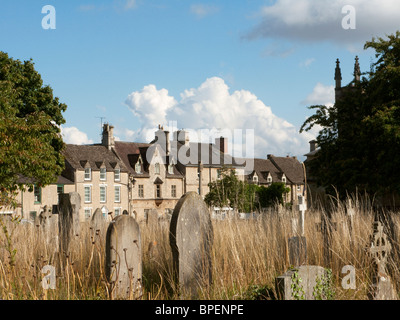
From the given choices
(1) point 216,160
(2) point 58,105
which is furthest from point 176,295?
(1) point 216,160

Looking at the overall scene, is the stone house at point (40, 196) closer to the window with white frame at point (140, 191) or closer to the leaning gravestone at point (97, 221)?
the window with white frame at point (140, 191)

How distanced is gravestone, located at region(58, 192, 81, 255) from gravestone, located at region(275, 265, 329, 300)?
5373mm

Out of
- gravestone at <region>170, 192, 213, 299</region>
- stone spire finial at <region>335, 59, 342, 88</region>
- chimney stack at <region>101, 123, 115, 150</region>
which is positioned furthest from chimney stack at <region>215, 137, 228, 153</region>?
gravestone at <region>170, 192, 213, 299</region>

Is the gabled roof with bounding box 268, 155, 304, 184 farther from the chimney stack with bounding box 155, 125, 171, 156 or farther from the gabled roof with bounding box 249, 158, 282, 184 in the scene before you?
the chimney stack with bounding box 155, 125, 171, 156

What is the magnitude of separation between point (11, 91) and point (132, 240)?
21.8 m

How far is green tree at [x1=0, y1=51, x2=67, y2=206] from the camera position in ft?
73.2

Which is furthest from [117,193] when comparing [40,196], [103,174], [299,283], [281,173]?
[299,283]

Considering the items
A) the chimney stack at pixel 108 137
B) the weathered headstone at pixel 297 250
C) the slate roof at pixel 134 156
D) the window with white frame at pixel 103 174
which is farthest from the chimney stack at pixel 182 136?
the weathered headstone at pixel 297 250

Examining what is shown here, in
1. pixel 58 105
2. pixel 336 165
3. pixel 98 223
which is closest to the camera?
pixel 98 223

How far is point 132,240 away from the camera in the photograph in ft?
25.8

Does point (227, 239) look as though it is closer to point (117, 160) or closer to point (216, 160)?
point (117, 160)

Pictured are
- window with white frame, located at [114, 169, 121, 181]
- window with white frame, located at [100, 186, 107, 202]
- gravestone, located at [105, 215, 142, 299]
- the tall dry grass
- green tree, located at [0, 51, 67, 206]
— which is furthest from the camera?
window with white frame, located at [114, 169, 121, 181]

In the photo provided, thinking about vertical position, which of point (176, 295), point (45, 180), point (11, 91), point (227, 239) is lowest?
point (176, 295)

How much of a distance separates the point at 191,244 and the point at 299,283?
219 cm
